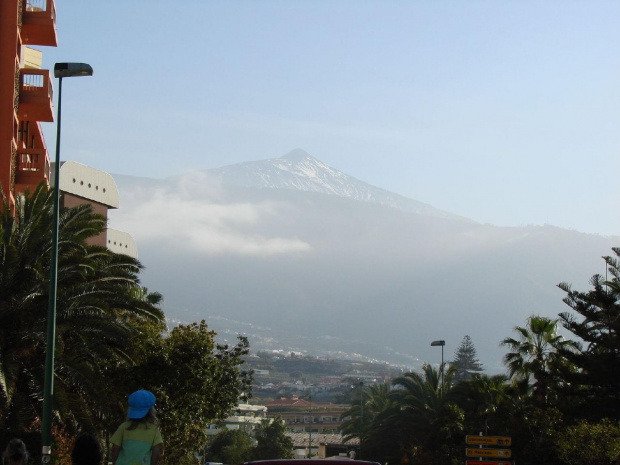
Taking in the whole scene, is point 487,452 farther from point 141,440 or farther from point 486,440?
point 141,440

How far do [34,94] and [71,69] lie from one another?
17.7m

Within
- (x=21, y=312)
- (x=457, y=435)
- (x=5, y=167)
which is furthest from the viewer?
(x=457, y=435)

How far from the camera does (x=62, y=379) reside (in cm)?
2483

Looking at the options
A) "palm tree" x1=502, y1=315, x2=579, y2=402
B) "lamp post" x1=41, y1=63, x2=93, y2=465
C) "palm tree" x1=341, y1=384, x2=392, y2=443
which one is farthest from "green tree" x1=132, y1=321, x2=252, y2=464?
"palm tree" x1=341, y1=384, x2=392, y2=443

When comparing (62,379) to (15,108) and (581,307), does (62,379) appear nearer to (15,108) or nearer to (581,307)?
(15,108)

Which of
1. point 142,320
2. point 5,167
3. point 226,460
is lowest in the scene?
point 226,460

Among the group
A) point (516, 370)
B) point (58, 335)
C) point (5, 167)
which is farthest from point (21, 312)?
point (516, 370)

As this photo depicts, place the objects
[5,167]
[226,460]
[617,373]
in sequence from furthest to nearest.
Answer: [226,460] < [617,373] < [5,167]

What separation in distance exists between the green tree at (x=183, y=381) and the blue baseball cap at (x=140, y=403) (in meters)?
22.9

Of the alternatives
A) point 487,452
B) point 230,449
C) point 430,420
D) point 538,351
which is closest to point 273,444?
point 230,449

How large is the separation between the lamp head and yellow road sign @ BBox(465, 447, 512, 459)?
1305 centimetres

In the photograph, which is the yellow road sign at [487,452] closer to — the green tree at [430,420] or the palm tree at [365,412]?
the green tree at [430,420]

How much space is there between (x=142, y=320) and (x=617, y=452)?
14398 millimetres

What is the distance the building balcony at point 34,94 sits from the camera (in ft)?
124
